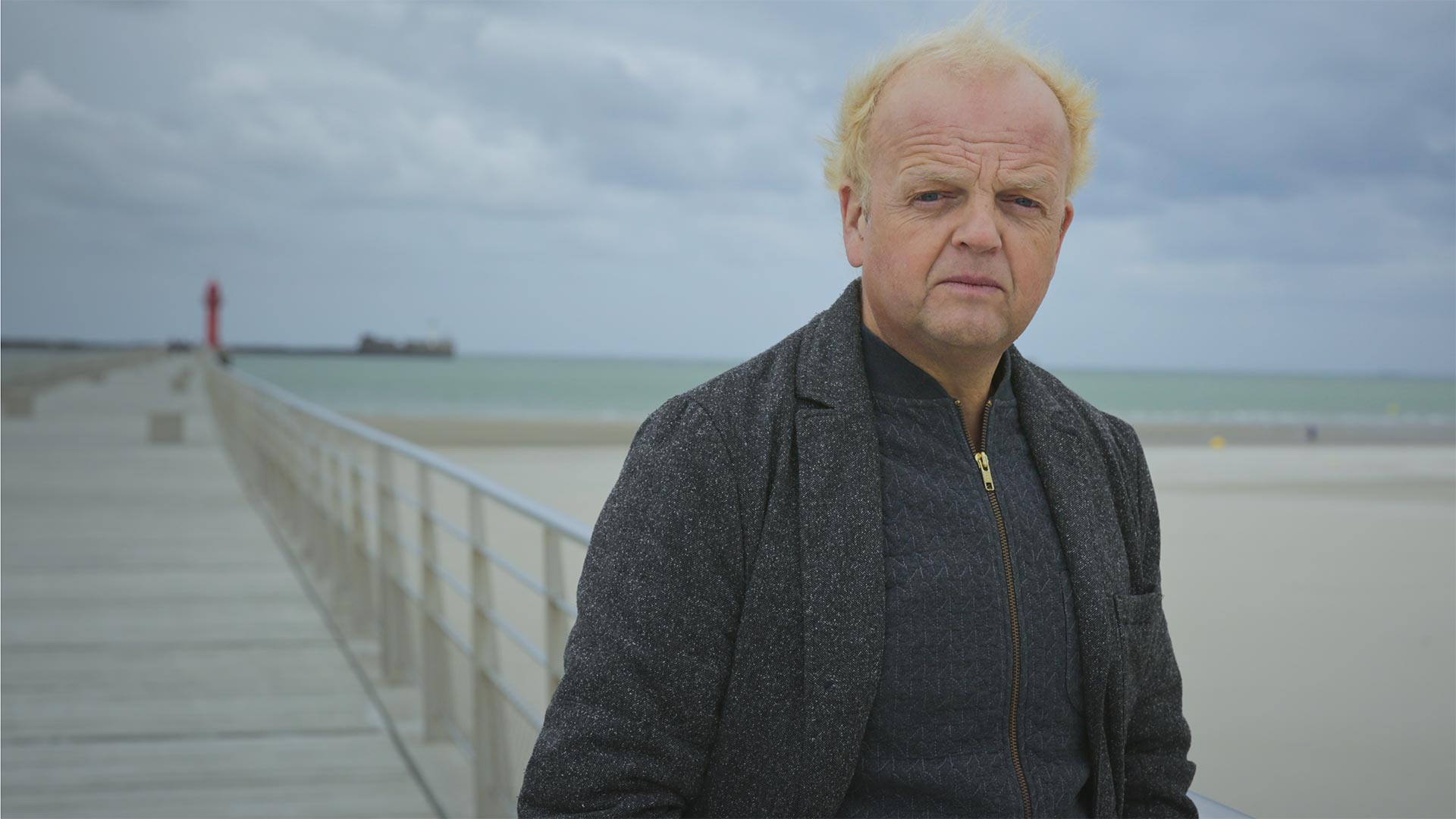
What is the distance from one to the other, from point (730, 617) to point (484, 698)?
2068 millimetres

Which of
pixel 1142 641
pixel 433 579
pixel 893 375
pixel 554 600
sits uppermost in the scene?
pixel 893 375

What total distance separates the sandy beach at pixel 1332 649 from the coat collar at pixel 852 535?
26 centimetres

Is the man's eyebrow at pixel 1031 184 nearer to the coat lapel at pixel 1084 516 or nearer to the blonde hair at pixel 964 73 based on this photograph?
the blonde hair at pixel 964 73

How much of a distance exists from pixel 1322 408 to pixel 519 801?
42345 mm

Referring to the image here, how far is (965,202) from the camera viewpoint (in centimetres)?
108

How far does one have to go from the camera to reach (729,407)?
1073mm

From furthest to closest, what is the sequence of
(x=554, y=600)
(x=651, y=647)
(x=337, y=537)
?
(x=337, y=537) < (x=554, y=600) < (x=651, y=647)

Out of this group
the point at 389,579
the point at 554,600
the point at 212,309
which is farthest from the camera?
the point at 212,309

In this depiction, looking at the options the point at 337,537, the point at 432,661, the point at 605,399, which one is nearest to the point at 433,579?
the point at 432,661

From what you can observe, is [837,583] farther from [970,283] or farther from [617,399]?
[617,399]

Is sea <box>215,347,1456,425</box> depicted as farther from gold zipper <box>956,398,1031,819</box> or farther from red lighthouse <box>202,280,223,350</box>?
gold zipper <box>956,398,1031,819</box>

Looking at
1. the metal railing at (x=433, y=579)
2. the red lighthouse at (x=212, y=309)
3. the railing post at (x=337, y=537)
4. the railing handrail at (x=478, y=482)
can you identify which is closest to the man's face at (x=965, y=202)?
the railing handrail at (x=478, y=482)

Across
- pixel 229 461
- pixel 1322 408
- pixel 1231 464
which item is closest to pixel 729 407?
pixel 229 461

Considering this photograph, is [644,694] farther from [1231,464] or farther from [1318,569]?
[1231,464]
